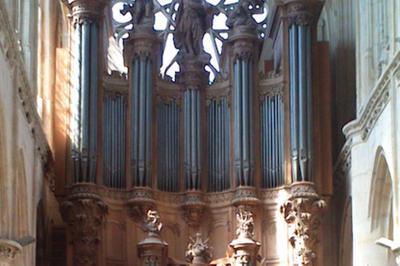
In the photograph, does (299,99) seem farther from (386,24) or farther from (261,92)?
(386,24)

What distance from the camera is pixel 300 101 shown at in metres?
35.9

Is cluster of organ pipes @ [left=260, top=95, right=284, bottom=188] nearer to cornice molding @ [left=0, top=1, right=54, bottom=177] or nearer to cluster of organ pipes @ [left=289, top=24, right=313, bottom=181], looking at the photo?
cluster of organ pipes @ [left=289, top=24, right=313, bottom=181]

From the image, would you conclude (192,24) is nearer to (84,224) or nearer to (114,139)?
(114,139)

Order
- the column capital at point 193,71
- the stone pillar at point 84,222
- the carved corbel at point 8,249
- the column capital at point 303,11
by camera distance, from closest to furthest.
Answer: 1. the carved corbel at point 8,249
2. the stone pillar at point 84,222
3. the column capital at point 303,11
4. the column capital at point 193,71

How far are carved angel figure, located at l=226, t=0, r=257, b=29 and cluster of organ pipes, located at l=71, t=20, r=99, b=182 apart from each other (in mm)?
3312

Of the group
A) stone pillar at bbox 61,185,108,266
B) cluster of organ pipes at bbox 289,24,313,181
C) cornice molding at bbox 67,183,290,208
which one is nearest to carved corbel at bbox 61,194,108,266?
stone pillar at bbox 61,185,108,266

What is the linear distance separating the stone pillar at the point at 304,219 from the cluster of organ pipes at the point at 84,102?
4.62 meters

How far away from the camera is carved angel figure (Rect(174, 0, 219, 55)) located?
37281mm

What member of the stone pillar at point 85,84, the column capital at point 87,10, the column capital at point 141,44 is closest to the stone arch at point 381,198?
the stone pillar at point 85,84

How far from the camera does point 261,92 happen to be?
120 ft

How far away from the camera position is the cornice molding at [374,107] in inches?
1143

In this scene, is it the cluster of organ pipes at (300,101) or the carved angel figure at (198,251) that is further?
the cluster of organ pipes at (300,101)

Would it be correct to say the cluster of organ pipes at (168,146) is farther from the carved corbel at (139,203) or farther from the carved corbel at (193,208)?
the carved corbel at (139,203)

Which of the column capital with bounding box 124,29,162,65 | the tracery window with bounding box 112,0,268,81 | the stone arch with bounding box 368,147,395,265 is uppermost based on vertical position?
the tracery window with bounding box 112,0,268,81
